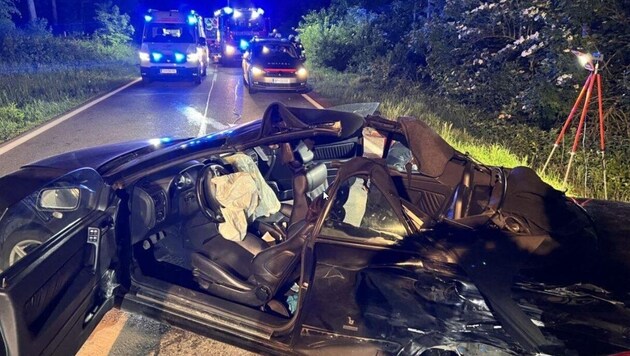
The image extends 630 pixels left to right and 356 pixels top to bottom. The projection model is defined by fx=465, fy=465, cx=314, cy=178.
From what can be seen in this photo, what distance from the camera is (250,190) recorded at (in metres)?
3.03

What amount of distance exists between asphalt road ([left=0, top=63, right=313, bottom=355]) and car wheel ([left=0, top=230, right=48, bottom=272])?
3.39 feet

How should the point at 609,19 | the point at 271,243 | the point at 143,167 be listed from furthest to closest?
the point at 609,19 → the point at 271,243 → the point at 143,167

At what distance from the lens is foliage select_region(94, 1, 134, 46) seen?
30125 millimetres

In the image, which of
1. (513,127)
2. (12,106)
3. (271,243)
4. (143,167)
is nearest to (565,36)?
(513,127)

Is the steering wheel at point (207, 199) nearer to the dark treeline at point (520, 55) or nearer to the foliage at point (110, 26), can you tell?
the dark treeline at point (520, 55)

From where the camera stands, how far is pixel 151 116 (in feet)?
34.5

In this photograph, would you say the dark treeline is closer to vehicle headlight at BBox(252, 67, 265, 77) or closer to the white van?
vehicle headlight at BBox(252, 67, 265, 77)

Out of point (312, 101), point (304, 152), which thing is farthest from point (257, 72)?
point (304, 152)

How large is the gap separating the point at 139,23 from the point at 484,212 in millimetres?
53950

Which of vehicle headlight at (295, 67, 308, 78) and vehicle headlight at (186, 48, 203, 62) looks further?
vehicle headlight at (186, 48, 203, 62)

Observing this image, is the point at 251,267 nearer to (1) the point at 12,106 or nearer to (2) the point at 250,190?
(2) the point at 250,190

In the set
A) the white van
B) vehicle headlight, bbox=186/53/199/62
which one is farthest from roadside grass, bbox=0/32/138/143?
vehicle headlight, bbox=186/53/199/62

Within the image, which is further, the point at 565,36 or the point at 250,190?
the point at 565,36

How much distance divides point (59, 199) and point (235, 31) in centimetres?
2561
